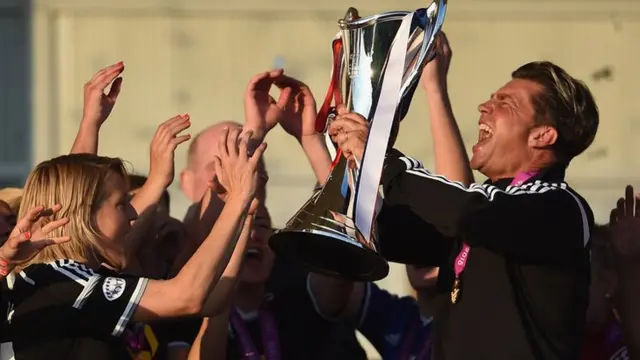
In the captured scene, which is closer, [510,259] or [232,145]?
[510,259]

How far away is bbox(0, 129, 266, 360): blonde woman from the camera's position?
3.01 metres

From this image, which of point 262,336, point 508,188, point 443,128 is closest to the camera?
point 508,188

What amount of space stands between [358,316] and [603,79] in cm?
241

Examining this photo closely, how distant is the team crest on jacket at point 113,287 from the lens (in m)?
3.02

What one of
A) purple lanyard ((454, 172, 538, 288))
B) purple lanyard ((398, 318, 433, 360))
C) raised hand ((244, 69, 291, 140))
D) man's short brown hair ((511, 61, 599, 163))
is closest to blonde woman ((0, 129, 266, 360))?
raised hand ((244, 69, 291, 140))

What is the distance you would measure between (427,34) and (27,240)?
0.95 meters

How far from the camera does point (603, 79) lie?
6137 millimetres

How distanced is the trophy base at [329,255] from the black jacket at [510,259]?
0.47 feet

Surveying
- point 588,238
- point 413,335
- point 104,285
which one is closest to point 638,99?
point 413,335

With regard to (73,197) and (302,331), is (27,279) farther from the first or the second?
(302,331)

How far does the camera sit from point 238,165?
3180mm

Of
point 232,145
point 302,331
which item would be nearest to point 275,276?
point 302,331

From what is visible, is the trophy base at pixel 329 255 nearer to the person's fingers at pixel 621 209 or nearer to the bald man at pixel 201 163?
the person's fingers at pixel 621 209

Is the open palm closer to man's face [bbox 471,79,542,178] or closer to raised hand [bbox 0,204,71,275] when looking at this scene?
raised hand [bbox 0,204,71,275]
